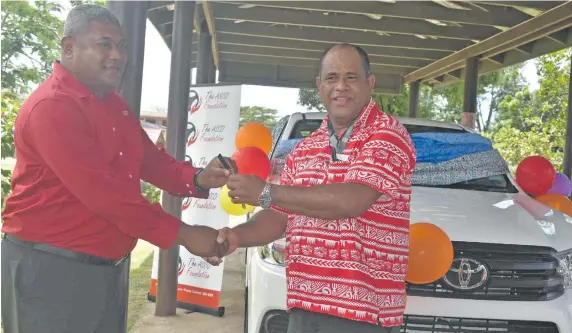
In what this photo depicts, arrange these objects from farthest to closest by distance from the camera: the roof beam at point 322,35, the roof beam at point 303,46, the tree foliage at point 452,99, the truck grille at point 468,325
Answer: the tree foliage at point 452,99, the roof beam at point 303,46, the roof beam at point 322,35, the truck grille at point 468,325

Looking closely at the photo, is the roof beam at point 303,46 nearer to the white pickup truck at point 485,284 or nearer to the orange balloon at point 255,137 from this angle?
the orange balloon at point 255,137

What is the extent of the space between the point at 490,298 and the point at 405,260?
1.20 metres

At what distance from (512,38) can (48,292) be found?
299 inches

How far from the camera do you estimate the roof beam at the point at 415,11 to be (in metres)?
6.91

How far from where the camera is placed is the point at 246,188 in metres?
1.81

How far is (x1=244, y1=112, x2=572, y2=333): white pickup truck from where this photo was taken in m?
2.68

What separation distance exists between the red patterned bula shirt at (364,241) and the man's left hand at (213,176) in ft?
2.55

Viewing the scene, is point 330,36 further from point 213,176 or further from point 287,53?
point 213,176

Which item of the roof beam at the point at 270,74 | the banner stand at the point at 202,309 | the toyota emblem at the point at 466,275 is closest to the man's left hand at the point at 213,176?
the toyota emblem at the point at 466,275

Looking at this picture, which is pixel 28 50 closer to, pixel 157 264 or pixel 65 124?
pixel 157 264

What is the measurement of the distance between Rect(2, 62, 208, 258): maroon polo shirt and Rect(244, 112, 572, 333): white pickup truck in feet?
3.44

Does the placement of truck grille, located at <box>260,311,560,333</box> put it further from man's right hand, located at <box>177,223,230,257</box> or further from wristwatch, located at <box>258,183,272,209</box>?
wristwatch, located at <box>258,183,272,209</box>

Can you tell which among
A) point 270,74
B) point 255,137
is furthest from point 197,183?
point 270,74

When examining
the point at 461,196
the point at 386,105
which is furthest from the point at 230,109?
the point at 386,105
